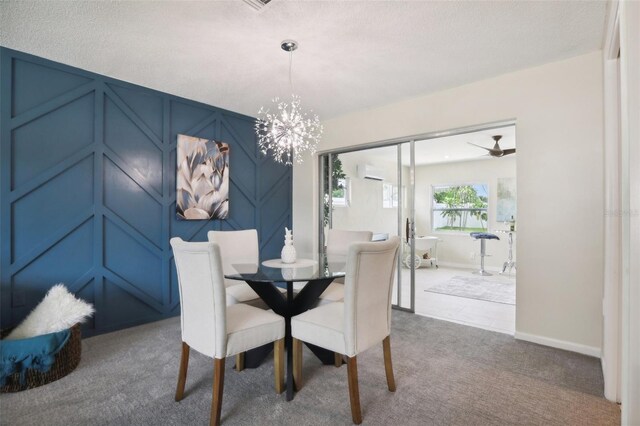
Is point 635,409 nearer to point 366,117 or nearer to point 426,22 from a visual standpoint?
point 426,22

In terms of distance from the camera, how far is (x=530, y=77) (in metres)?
2.95

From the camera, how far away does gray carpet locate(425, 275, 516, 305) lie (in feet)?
14.6

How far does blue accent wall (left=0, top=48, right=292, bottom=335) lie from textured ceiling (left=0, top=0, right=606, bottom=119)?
0.29 meters

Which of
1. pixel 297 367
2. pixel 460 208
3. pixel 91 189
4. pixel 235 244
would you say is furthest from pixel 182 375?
pixel 460 208

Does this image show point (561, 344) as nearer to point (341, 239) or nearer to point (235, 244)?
point (341, 239)

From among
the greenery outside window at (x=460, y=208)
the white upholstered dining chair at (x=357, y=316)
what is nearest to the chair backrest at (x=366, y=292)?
the white upholstered dining chair at (x=357, y=316)

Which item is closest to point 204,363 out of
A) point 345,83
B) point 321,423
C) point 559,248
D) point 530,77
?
point 321,423

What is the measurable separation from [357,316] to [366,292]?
14 centimetres

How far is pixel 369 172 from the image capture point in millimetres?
4406

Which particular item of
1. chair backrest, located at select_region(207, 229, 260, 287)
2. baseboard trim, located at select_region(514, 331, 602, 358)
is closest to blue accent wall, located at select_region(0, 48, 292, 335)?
chair backrest, located at select_region(207, 229, 260, 287)

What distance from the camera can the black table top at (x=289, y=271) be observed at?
77.9 inches

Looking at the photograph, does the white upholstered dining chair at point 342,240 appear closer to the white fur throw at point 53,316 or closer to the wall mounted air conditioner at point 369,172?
the wall mounted air conditioner at point 369,172

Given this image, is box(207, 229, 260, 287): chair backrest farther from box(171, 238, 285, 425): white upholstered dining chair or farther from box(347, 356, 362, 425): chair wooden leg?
box(347, 356, 362, 425): chair wooden leg

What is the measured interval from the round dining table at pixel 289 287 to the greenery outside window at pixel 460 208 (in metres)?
5.67
